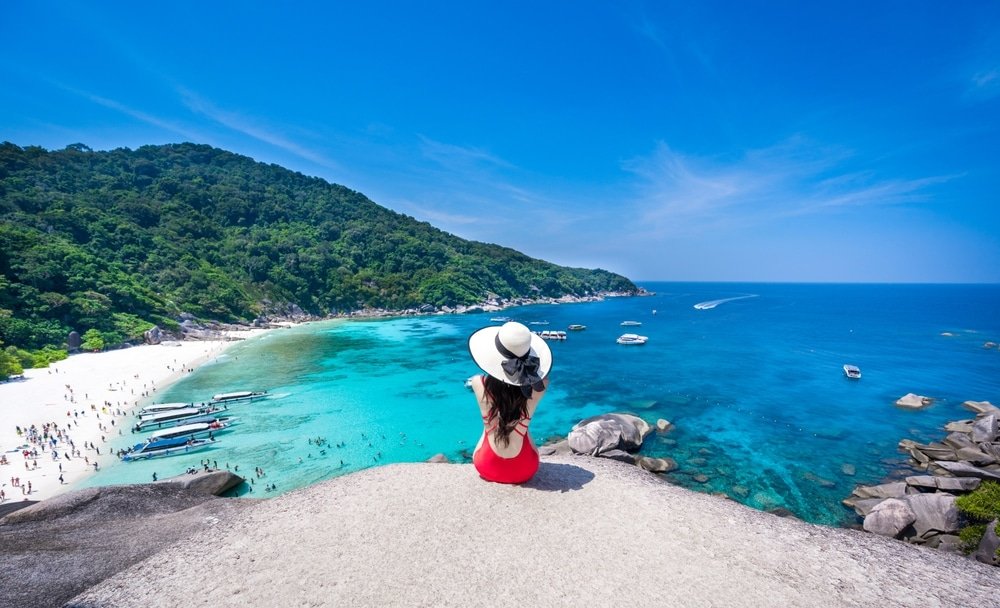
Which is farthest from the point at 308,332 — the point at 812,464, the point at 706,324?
the point at 706,324

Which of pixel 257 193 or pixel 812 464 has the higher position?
pixel 257 193

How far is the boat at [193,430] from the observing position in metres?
21.3

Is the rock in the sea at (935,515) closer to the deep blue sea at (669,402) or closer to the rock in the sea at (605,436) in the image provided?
the deep blue sea at (669,402)

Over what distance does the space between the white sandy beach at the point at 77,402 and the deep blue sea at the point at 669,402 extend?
1.80 meters

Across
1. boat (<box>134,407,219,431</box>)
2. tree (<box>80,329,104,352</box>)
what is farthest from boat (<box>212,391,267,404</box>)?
tree (<box>80,329,104,352</box>)

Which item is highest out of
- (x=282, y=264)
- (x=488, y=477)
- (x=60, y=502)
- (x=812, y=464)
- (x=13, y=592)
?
(x=282, y=264)

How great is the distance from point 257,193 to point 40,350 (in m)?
89.6

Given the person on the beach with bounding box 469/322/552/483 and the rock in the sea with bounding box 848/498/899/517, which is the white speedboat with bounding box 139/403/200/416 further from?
the rock in the sea with bounding box 848/498/899/517

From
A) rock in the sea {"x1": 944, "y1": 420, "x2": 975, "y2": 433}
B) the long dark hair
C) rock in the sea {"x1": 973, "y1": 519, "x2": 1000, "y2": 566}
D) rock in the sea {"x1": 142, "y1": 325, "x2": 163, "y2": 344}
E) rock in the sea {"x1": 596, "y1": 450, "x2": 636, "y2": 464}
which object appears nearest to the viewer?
the long dark hair

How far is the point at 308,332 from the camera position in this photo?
61.6 metres

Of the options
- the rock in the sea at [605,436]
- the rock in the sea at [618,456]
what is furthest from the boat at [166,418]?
the rock in the sea at [618,456]

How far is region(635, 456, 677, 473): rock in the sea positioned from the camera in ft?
54.7

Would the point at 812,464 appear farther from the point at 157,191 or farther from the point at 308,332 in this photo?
the point at 157,191

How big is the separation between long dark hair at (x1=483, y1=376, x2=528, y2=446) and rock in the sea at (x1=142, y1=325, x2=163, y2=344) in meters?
60.3
